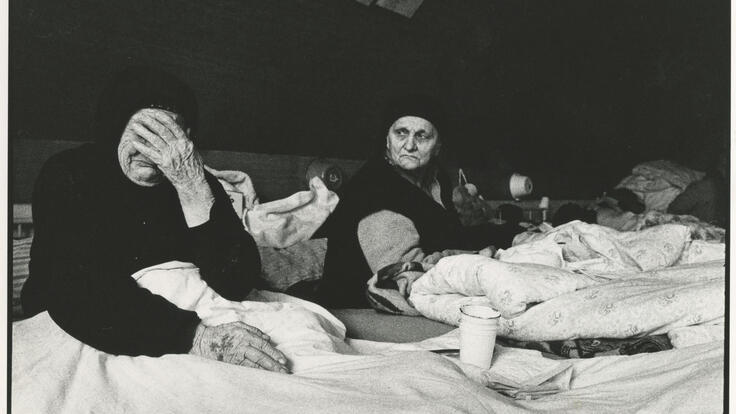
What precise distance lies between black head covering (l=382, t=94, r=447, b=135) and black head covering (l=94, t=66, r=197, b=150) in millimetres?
731

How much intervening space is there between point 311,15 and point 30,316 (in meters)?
0.96

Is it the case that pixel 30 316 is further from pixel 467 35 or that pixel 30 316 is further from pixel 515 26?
pixel 515 26

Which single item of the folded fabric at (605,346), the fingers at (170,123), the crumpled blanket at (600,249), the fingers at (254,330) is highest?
the fingers at (170,123)

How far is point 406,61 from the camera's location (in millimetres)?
1729

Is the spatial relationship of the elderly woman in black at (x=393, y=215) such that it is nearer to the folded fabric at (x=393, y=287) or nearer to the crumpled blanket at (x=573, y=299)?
the folded fabric at (x=393, y=287)

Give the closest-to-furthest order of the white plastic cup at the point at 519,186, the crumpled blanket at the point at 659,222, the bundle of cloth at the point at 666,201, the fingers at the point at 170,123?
1. the fingers at the point at 170,123
2. the crumpled blanket at the point at 659,222
3. the bundle of cloth at the point at 666,201
4. the white plastic cup at the point at 519,186

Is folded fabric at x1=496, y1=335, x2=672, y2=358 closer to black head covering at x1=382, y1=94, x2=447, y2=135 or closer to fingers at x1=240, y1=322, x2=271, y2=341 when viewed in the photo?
fingers at x1=240, y1=322, x2=271, y2=341

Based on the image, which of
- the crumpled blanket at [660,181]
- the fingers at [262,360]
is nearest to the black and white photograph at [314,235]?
the fingers at [262,360]

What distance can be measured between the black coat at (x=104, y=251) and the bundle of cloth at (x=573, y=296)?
1.98 ft

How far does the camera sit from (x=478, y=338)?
1.05 m

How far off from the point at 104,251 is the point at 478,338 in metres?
0.69

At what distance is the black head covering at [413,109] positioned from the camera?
170 cm

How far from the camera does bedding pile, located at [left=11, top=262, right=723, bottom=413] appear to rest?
0.77 m

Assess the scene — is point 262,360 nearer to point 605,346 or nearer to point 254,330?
point 254,330
